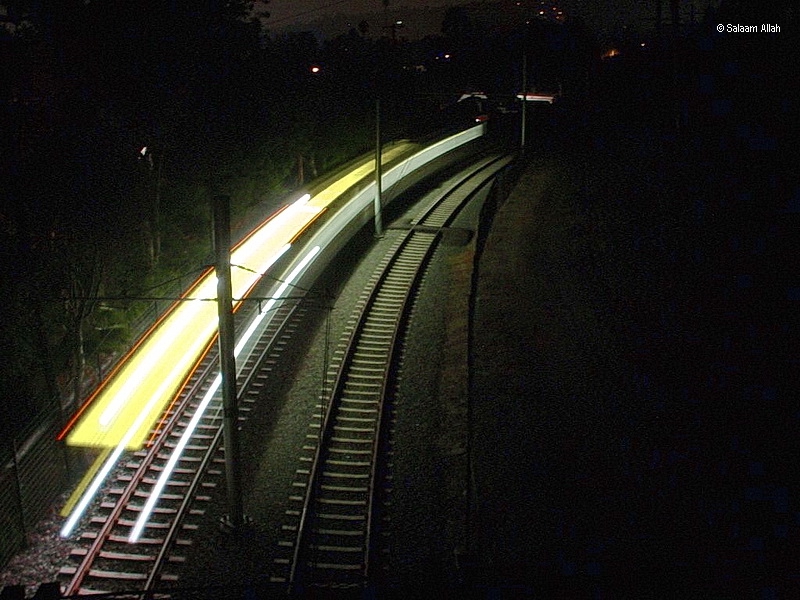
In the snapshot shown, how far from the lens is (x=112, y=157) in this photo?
1437cm

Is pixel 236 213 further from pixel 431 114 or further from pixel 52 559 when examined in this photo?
pixel 431 114

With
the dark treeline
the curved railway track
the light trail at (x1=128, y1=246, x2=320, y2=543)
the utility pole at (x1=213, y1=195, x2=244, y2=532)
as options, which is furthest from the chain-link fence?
the utility pole at (x1=213, y1=195, x2=244, y2=532)

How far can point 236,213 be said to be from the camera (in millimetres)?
22266

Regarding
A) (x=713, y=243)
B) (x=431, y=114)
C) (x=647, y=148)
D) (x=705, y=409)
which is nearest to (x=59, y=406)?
(x=705, y=409)

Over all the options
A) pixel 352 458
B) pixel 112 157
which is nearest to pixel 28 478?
pixel 352 458

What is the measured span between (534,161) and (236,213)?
54.9 feet

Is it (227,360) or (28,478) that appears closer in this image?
(227,360)

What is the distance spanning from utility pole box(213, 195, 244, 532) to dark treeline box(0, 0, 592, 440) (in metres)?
0.47

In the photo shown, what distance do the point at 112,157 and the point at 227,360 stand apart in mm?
7023

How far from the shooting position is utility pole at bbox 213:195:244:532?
8625 mm

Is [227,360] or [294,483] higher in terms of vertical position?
[227,360]

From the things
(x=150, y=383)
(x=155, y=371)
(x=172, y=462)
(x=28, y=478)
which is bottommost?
(x=28, y=478)

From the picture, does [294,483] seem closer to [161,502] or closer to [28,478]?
[161,502]

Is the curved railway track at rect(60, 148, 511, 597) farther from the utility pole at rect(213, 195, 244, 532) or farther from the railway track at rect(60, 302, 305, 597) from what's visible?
the utility pole at rect(213, 195, 244, 532)
